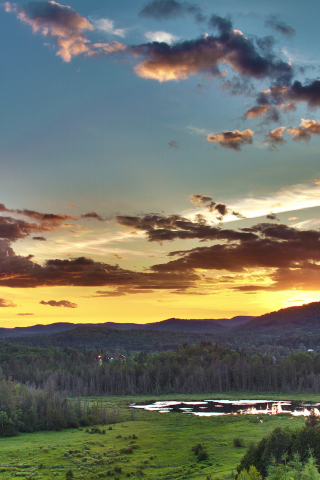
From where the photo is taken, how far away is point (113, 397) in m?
198

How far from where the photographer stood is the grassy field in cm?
6569

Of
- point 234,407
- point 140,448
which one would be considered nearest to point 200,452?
point 140,448

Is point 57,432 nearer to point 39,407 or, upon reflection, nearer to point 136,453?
point 39,407

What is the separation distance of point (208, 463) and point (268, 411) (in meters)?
75.3

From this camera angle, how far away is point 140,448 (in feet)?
282

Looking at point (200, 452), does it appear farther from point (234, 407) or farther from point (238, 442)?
point (234, 407)

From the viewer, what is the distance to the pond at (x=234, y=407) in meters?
135

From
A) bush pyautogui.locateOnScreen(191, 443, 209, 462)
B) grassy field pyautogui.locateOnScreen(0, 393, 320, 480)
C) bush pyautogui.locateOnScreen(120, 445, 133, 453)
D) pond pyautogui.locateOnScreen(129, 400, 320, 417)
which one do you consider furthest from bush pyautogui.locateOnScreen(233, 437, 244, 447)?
pond pyautogui.locateOnScreen(129, 400, 320, 417)

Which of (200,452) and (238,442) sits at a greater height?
(200,452)

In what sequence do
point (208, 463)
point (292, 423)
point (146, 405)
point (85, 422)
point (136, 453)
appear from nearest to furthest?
point (208, 463) < point (136, 453) < point (292, 423) < point (85, 422) < point (146, 405)

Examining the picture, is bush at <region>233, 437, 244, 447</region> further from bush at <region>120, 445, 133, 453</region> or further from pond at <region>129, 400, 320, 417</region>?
pond at <region>129, 400, 320, 417</region>

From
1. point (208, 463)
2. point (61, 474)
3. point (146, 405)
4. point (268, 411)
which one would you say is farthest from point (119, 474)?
point (146, 405)

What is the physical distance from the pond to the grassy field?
12.2m

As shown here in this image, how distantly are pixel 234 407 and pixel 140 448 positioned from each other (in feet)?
242
